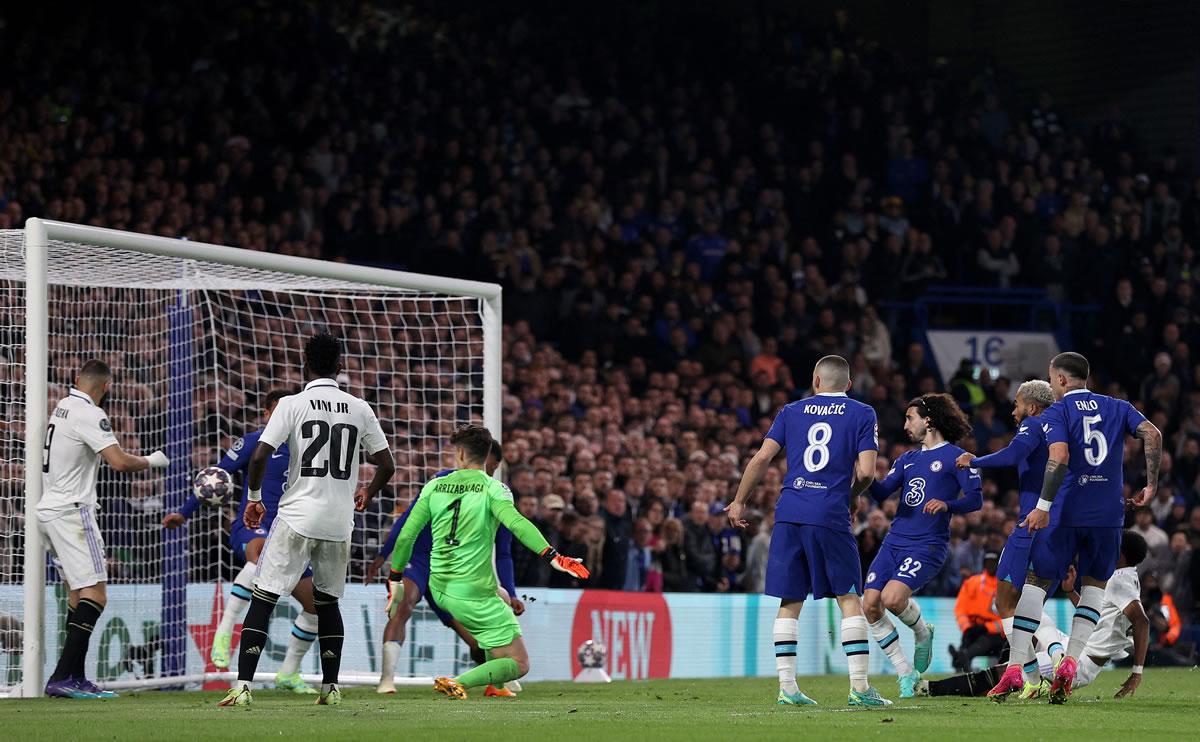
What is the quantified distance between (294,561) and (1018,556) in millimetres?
4305

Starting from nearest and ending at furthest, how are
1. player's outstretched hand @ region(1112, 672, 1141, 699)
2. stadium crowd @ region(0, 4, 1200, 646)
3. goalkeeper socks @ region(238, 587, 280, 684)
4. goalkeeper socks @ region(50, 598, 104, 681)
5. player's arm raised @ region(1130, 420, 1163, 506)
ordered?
goalkeeper socks @ region(238, 587, 280, 684) < player's arm raised @ region(1130, 420, 1163, 506) < goalkeeper socks @ region(50, 598, 104, 681) < player's outstretched hand @ region(1112, 672, 1141, 699) < stadium crowd @ region(0, 4, 1200, 646)

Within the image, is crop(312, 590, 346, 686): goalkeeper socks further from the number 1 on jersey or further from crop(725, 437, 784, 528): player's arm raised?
crop(725, 437, 784, 528): player's arm raised

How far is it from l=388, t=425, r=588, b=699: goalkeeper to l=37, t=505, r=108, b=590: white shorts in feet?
6.14

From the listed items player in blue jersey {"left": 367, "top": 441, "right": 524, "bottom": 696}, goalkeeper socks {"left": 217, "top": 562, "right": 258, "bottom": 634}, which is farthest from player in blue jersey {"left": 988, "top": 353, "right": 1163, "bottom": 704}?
goalkeeper socks {"left": 217, "top": 562, "right": 258, "bottom": 634}

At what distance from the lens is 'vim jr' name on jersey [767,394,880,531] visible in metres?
9.94

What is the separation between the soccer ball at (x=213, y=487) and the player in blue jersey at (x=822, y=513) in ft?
10.9

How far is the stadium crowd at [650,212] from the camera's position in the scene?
59.7ft

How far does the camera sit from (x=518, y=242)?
20969 millimetres


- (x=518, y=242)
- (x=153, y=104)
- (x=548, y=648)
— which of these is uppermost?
(x=153, y=104)

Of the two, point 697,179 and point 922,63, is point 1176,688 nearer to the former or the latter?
point 697,179

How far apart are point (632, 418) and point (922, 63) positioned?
1271 cm

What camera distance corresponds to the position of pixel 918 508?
11.3 meters

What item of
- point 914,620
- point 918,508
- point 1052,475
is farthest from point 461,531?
point 1052,475

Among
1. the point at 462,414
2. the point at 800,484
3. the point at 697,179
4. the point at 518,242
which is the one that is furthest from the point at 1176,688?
the point at 697,179
